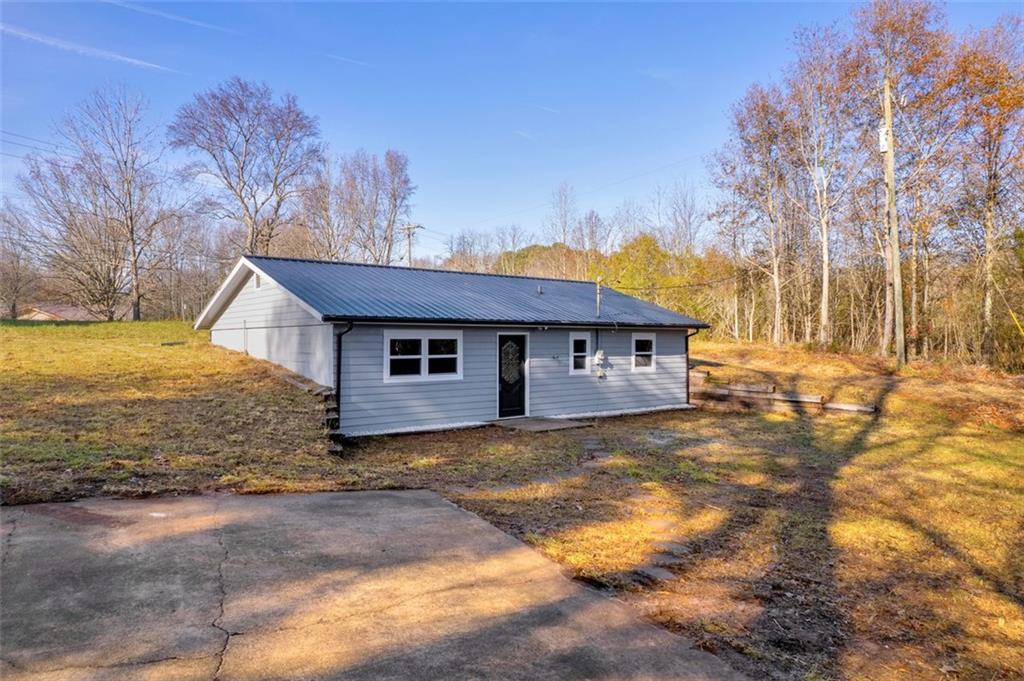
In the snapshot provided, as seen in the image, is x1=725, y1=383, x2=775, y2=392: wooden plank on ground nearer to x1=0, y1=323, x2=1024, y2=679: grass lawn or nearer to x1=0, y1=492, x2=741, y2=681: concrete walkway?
x1=0, y1=323, x2=1024, y2=679: grass lawn

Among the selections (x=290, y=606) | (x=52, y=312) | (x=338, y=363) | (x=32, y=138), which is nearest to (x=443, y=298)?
(x=338, y=363)

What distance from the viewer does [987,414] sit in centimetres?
1222

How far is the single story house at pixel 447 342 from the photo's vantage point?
380 inches

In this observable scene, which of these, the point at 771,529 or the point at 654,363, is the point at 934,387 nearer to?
the point at 654,363

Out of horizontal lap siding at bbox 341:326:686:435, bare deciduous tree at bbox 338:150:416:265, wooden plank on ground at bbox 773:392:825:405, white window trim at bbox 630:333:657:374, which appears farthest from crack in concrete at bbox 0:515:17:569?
bare deciduous tree at bbox 338:150:416:265

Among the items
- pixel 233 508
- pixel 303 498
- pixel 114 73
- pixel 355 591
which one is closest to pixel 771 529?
pixel 355 591

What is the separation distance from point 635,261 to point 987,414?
66.7ft

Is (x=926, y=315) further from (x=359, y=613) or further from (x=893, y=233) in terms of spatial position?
(x=359, y=613)

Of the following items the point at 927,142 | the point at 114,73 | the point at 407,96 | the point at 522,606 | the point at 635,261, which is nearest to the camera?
the point at 522,606

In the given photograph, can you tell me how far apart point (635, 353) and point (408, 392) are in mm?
6332

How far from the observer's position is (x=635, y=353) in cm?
1384

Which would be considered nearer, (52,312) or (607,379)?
(607,379)

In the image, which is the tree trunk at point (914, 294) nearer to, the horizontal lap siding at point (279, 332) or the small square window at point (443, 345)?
the small square window at point (443, 345)

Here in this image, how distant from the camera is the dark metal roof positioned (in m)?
9.78
